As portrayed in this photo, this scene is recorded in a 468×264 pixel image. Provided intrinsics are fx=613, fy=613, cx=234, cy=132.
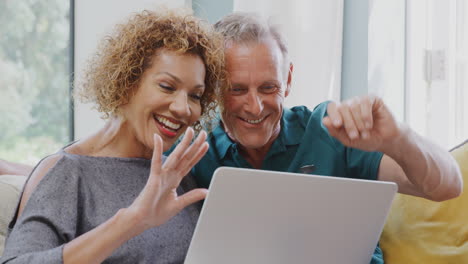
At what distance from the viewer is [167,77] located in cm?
136

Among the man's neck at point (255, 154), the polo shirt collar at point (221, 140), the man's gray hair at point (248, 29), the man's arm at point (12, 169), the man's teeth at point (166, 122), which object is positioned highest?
the man's gray hair at point (248, 29)

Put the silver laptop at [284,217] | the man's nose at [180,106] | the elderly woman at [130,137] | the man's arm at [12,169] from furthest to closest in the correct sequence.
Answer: the man's arm at [12,169]
the man's nose at [180,106]
the elderly woman at [130,137]
the silver laptop at [284,217]

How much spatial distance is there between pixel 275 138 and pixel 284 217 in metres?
0.61

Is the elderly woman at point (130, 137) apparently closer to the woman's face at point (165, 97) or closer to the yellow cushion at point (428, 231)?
the woman's face at point (165, 97)

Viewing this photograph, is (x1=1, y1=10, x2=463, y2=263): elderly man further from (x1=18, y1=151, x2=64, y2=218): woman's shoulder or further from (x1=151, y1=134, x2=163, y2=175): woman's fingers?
(x1=151, y1=134, x2=163, y2=175): woman's fingers

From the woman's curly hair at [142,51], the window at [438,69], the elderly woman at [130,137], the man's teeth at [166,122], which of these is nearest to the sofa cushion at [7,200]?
the elderly woman at [130,137]

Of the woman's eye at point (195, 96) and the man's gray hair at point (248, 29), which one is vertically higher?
the man's gray hair at point (248, 29)

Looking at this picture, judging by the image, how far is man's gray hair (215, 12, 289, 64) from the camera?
159 centimetres

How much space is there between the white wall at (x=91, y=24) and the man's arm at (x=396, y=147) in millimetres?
1512

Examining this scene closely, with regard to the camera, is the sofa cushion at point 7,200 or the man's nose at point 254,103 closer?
the sofa cushion at point 7,200

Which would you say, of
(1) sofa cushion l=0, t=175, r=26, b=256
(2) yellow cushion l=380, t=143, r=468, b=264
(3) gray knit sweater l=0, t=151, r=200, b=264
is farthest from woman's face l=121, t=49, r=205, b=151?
(2) yellow cushion l=380, t=143, r=468, b=264

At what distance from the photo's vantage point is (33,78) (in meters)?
2.69

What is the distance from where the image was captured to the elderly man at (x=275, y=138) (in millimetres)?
1380

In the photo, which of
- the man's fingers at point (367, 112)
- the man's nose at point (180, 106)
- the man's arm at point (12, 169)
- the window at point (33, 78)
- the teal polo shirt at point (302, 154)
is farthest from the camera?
the window at point (33, 78)
